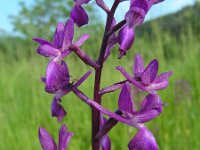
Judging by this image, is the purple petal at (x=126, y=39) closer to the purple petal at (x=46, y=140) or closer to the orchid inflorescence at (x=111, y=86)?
the orchid inflorescence at (x=111, y=86)

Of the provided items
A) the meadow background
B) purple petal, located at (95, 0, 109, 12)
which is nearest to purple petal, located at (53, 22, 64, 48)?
purple petal, located at (95, 0, 109, 12)

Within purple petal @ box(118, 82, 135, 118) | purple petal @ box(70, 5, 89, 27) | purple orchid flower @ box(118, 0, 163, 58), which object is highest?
purple petal @ box(70, 5, 89, 27)

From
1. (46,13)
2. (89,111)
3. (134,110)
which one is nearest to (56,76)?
(134,110)

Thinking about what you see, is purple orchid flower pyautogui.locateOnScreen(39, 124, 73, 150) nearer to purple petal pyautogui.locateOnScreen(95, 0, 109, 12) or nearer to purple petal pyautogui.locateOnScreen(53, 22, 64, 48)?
purple petal pyautogui.locateOnScreen(53, 22, 64, 48)

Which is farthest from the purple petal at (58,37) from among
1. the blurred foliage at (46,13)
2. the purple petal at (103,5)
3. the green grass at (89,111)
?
the blurred foliage at (46,13)

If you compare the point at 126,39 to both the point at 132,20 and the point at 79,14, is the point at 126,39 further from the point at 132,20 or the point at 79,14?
the point at 79,14

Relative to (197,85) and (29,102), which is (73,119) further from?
(197,85)

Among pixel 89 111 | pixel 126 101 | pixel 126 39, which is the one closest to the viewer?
A: pixel 126 39

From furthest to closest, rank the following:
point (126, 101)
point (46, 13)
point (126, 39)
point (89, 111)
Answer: point (46, 13) < point (89, 111) < point (126, 101) < point (126, 39)
